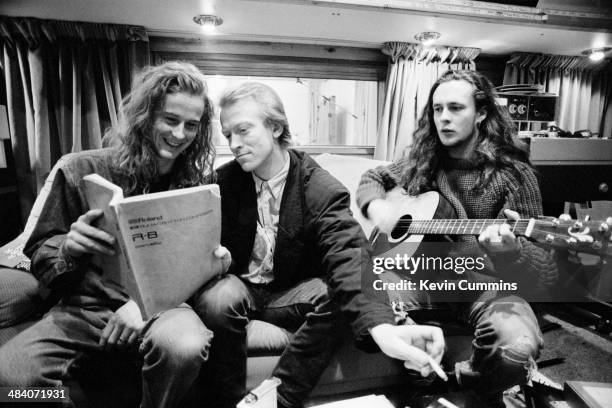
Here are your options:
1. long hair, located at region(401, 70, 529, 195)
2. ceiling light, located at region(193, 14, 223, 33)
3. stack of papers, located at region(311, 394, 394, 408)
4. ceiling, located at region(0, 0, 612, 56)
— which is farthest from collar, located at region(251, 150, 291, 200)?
ceiling light, located at region(193, 14, 223, 33)

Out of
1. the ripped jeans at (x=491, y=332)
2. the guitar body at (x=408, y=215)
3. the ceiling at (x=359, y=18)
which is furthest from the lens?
the ceiling at (x=359, y=18)

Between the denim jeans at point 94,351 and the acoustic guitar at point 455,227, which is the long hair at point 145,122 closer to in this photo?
the denim jeans at point 94,351

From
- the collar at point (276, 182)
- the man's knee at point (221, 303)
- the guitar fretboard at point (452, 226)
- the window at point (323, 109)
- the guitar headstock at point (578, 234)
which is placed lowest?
the man's knee at point (221, 303)

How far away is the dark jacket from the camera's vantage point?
1.01m

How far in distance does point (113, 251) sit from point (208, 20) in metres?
1.69

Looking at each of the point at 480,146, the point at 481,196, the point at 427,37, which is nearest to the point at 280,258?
the point at 481,196

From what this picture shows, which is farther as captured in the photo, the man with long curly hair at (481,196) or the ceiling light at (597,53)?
the ceiling light at (597,53)

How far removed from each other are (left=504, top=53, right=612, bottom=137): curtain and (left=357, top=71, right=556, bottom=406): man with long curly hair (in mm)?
1815

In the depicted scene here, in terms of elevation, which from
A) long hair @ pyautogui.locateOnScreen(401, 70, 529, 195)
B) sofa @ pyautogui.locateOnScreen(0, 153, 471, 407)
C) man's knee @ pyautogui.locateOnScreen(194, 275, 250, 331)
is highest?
long hair @ pyautogui.locateOnScreen(401, 70, 529, 195)

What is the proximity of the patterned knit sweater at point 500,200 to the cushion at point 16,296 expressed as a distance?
4.03 feet

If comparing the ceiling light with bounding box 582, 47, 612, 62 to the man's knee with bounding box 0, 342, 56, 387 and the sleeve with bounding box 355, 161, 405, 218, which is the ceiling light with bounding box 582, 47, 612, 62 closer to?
the sleeve with bounding box 355, 161, 405, 218

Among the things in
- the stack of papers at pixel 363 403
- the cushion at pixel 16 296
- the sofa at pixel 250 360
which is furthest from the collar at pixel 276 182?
the cushion at pixel 16 296

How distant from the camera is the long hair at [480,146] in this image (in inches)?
50.5

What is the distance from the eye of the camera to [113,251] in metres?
0.78
